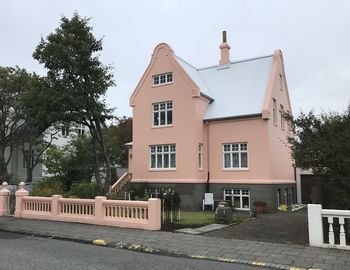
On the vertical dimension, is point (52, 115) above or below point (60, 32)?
below

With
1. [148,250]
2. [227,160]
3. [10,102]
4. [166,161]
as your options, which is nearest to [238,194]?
[227,160]

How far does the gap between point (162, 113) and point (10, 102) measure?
14180mm

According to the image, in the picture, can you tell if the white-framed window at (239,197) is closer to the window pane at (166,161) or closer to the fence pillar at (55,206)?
the window pane at (166,161)

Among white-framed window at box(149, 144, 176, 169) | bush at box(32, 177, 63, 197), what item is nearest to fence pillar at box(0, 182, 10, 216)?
bush at box(32, 177, 63, 197)

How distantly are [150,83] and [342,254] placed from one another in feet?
60.4

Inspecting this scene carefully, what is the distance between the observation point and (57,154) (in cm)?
2980

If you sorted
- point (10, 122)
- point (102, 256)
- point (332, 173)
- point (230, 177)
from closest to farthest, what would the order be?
point (102, 256)
point (332, 173)
point (230, 177)
point (10, 122)

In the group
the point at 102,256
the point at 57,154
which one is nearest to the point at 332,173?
the point at 102,256

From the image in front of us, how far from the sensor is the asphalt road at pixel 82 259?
7.86 meters

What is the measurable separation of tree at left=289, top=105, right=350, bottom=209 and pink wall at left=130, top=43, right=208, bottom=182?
37.2 ft

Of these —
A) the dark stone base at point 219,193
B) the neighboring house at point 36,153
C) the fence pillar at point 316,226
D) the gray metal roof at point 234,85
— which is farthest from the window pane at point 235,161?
the neighboring house at point 36,153

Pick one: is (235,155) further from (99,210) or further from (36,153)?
(36,153)

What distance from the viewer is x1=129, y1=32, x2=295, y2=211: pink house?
22058 mm

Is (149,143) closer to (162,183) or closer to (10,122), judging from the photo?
(162,183)
